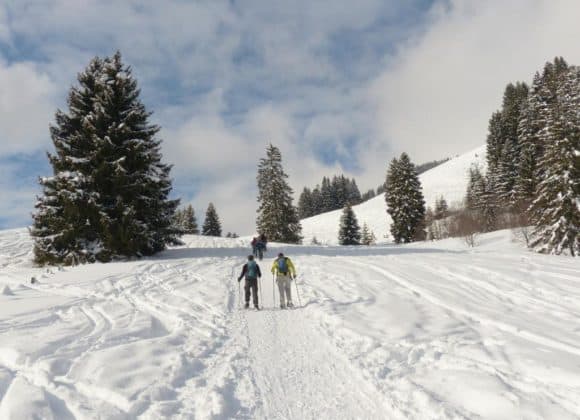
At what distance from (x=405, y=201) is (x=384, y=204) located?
52915 millimetres

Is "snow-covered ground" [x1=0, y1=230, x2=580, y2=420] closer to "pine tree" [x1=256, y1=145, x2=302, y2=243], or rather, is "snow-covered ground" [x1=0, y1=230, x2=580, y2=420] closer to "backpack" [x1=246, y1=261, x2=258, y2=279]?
"backpack" [x1=246, y1=261, x2=258, y2=279]

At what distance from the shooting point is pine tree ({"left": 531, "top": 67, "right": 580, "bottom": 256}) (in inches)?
867

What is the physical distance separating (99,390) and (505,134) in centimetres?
6894

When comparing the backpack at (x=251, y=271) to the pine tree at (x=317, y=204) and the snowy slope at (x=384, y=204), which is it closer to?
the snowy slope at (x=384, y=204)

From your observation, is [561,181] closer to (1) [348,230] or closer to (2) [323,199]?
(1) [348,230]

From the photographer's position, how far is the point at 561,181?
22.4 metres

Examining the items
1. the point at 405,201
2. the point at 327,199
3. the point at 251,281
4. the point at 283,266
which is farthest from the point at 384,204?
the point at 251,281

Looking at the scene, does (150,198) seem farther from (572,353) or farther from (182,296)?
(572,353)

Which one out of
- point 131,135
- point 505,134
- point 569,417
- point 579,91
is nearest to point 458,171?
point 505,134

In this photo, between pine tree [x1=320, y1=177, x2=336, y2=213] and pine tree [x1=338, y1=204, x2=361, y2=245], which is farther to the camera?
pine tree [x1=320, y1=177, x2=336, y2=213]

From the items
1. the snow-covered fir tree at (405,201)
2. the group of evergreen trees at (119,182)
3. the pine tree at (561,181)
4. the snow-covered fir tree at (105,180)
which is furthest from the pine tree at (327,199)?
the snow-covered fir tree at (105,180)

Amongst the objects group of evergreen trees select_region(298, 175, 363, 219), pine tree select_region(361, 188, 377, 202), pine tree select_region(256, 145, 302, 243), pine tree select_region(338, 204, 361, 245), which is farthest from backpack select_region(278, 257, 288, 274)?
pine tree select_region(361, 188, 377, 202)

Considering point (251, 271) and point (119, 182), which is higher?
point (119, 182)

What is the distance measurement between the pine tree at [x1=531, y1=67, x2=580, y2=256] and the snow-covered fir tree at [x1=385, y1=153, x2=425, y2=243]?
71.3 feet
